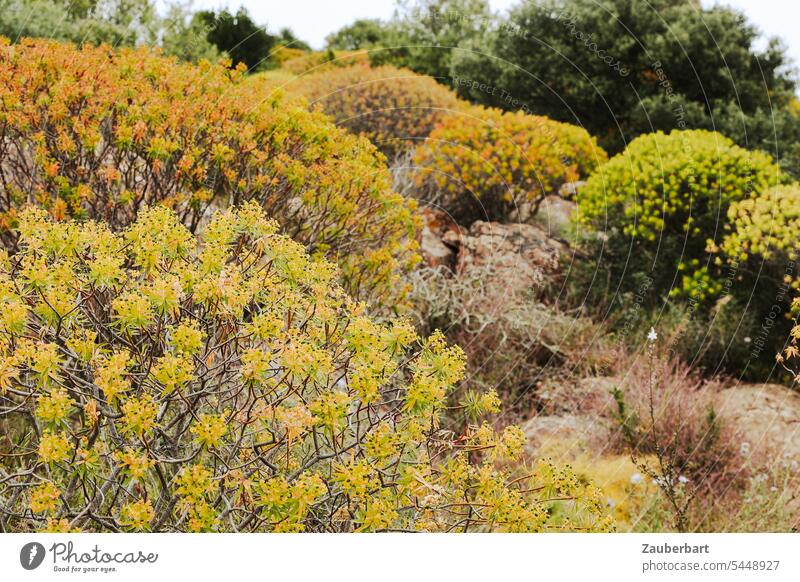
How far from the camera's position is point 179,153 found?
183 inches

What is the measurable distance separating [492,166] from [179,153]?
468 centimetres

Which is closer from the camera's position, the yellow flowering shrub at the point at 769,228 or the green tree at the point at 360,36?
the yellow flowering shrub at the point at 769,228

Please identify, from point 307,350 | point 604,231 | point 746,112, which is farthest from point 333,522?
point 746,112

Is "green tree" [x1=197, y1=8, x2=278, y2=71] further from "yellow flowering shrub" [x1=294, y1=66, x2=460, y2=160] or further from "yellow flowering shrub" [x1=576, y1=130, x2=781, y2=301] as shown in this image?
"yellow flowering shrub" [x1=576, y1=130, x2=781, y2=301]

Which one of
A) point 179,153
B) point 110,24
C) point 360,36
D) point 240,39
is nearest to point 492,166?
point 240,39

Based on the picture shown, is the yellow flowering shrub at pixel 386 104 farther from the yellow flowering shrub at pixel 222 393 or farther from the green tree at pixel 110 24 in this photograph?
the yellow flowering shrub at pixel 222 393

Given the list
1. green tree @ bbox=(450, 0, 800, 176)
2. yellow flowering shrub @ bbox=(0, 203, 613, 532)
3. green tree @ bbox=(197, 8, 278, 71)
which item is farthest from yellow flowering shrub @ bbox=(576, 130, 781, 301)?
yellow flowering shrub @ bbox=(0, 203, 613, 532)

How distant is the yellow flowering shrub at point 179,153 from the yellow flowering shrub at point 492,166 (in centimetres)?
358

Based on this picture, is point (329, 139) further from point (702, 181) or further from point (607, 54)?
point (607, 54)

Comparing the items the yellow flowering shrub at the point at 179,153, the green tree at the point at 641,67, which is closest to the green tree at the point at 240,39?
the yellow flowering shrub at the point at 179,153

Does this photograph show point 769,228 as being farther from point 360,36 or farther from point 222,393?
point 360,36

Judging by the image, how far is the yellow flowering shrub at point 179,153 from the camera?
4.32 meters

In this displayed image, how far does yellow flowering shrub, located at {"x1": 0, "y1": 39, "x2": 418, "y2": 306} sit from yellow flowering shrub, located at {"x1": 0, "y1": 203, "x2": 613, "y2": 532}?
65.8 inches

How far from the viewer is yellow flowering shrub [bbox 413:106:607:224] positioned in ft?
28.7
